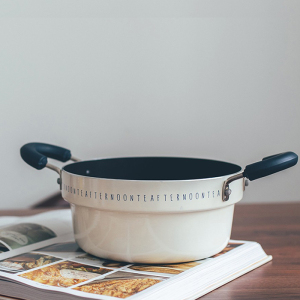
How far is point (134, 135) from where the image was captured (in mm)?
1142

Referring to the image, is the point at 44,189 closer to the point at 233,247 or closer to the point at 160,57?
the point at 160,57

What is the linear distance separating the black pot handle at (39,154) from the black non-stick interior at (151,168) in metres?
0.06

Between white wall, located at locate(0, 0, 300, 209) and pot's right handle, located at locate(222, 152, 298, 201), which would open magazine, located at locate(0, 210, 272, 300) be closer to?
pot's right handle, located at locate(222, 152, 298, 201)

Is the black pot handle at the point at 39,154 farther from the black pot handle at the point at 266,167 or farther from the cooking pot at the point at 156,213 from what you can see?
the black pot handle at the point at 266,167

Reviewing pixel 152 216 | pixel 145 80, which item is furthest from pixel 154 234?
pixel 145 80

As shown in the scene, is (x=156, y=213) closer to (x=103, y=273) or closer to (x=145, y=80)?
(x=103, y=273)

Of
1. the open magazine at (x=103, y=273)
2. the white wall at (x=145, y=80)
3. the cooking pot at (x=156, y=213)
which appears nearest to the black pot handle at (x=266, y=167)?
the cooking pot at (x=156, y=213)

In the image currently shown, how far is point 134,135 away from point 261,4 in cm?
47

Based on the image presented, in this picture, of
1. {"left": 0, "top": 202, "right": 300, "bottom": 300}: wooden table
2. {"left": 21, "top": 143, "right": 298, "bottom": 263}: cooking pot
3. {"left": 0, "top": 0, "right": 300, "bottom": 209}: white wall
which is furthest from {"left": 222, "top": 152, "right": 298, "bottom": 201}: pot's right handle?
{"left": 0, "top": 0, "right": 300, "bottom": 209}: white wall

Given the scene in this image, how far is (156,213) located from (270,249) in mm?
263

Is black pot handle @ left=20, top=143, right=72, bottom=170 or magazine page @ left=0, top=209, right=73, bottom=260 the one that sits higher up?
black pot handle @ left=20, top=143, right=72, bottom=170

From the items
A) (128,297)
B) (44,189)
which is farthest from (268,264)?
(44,189)

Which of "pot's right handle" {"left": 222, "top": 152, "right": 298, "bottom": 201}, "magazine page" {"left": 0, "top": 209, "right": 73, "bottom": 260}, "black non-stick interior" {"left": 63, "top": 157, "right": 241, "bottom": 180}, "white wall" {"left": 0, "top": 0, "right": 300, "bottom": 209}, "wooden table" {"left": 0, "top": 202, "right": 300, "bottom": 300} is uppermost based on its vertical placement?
"white wall" {"left": 0, "top": 0, "right": 300, "bottom": 209}

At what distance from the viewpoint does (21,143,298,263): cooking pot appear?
0.49 meters
